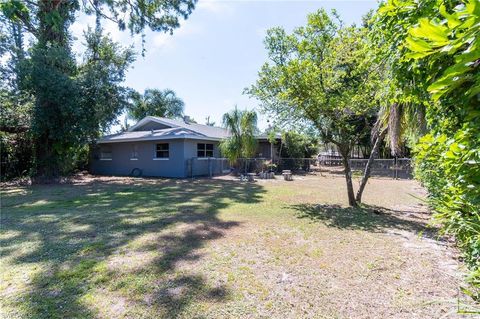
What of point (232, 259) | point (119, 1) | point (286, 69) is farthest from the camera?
point (119, 1)

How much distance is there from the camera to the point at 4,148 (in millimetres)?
15281

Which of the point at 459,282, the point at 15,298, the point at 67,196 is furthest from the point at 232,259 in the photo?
the point at 67,196

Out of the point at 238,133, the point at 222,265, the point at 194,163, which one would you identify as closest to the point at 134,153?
the point at 194,163

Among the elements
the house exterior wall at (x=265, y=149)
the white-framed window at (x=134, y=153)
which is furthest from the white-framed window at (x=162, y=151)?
the house exterior wall at (x=265, y=149)

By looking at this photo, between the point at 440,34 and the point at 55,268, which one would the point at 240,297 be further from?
the point at 440,34

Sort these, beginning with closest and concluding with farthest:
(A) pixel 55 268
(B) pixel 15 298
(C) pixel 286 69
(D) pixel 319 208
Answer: (B) pixel 15 298, (A) pixel 55 268, (C) pixel 286 69, (D) pixel 319 208

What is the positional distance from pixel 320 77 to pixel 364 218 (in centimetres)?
402

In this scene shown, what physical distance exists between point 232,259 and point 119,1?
1821 centimetres

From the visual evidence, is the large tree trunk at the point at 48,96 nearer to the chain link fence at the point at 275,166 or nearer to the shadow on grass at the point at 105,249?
the shadow on grass at the point at 105,249

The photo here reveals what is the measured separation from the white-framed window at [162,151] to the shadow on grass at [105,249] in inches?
343

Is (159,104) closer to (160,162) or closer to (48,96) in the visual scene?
(160,162)

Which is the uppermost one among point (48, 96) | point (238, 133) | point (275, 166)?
point (48, 96)

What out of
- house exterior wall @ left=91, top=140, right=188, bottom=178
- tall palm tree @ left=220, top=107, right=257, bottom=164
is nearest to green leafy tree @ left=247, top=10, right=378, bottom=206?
tall palm tree @ left=220, top=107, right=257, bottom=164

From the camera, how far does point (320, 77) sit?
24.7 feet
